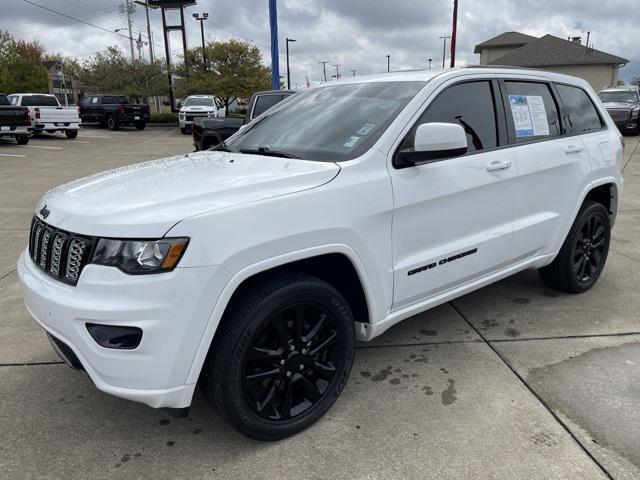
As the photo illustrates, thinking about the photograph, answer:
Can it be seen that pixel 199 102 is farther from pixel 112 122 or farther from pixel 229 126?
pixel 229 126

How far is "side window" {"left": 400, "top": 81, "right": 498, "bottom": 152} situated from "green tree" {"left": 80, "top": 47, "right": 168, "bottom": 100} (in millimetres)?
42239

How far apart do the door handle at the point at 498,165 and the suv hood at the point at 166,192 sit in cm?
113

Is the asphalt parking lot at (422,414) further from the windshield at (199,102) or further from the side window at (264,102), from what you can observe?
the windshield at (199,102)

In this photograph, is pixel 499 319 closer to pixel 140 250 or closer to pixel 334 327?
pixel 334 327

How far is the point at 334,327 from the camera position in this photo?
2.68 meters

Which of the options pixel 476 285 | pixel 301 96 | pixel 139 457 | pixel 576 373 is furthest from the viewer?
pixel 301 96

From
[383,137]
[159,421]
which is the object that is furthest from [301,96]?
[159,421]

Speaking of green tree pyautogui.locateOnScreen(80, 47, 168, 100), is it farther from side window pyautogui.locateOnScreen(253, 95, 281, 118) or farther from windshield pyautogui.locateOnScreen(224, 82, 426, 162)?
windshield pyautogui.locateOnScreen(224, 82, 426, 162)

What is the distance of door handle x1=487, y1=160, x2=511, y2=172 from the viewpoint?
10.7 feet

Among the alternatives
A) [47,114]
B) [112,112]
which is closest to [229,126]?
[47,114]

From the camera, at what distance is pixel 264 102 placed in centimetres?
1025

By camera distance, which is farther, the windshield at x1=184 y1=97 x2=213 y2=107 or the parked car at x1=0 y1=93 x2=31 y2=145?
the windshield at x1=184 y1=97 x2=213 y2=107

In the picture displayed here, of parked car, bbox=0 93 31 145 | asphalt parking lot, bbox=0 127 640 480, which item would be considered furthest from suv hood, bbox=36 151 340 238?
parked car, bbox=0 93 31 145

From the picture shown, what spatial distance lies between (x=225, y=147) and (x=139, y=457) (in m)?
1.98
